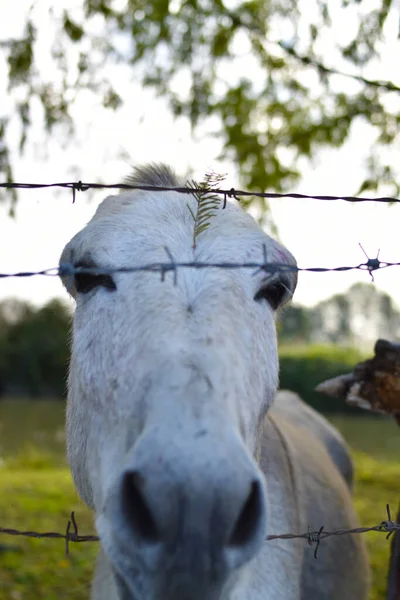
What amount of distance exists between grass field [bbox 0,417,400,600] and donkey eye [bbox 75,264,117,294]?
360 centimetres

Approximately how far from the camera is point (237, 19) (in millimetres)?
5406

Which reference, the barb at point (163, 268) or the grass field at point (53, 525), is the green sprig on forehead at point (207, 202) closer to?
the barb at point (163, 268)

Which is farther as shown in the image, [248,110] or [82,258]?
[248,110]

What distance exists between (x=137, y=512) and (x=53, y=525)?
5.76 metres

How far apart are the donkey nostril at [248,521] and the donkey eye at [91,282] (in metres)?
0.79

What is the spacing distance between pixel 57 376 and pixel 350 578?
101 ft

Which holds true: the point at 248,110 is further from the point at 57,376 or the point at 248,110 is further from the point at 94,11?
the point at 57,376

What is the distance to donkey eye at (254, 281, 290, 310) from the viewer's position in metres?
1.90

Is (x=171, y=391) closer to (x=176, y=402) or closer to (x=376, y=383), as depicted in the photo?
(x=176, y=402)

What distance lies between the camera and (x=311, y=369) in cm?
2486

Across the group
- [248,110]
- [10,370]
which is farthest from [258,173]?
[10,370]

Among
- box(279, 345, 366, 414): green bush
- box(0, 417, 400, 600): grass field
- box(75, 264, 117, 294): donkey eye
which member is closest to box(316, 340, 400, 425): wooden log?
box(75, 264, 117, 294): donkey eye

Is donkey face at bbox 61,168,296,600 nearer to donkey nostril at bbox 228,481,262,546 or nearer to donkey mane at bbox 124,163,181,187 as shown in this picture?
donkey nostril at bbox 228,481,262,546

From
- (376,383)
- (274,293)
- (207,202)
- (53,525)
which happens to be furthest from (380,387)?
(53,525)
